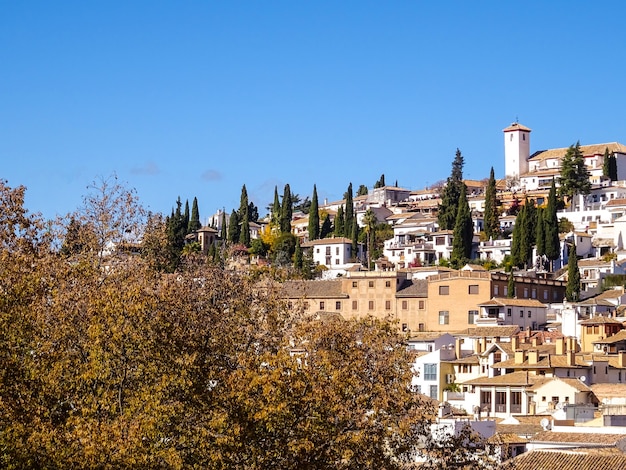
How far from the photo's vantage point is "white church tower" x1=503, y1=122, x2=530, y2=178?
479ft

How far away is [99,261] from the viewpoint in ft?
115

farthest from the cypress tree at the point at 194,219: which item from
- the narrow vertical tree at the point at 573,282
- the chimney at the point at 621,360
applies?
the chimney at the point at 621,360

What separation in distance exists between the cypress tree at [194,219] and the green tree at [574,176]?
123 feet

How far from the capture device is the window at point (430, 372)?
68.4m

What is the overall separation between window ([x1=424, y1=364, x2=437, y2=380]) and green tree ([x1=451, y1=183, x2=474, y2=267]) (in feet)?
120

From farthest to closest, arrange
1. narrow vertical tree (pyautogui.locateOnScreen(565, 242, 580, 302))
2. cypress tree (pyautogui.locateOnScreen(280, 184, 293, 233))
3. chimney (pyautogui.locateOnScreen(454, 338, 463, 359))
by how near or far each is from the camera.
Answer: cypress tree (pyautogui.locateOnScreen(280, 184, 293, 233))
narrow vertical tree (pyautogui.locateOnScreen(565, 242, 580, 302))
chimney (pyautogui.locateOnScreen(454, 338, 463, 359))

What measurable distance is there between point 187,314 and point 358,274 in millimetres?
61428

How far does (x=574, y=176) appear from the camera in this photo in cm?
11831

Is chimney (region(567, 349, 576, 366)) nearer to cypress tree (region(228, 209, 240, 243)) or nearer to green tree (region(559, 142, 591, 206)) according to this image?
green tree (region(559, 142, 591, 206))

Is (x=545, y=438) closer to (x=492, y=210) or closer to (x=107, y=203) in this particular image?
(x=107, y=203)

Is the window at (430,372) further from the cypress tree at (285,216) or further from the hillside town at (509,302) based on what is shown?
the cypress tree at (285,216)

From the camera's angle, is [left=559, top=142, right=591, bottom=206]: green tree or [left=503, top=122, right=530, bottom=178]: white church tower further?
[left=503, top=122, right=530, bottom=178]: white church tower

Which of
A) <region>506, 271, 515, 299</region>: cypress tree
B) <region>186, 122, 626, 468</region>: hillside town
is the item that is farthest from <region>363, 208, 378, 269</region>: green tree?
<region>506, 271, 515, 299</region>: cypress tree

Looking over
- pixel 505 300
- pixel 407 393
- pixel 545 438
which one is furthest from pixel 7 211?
pixel 505 300
